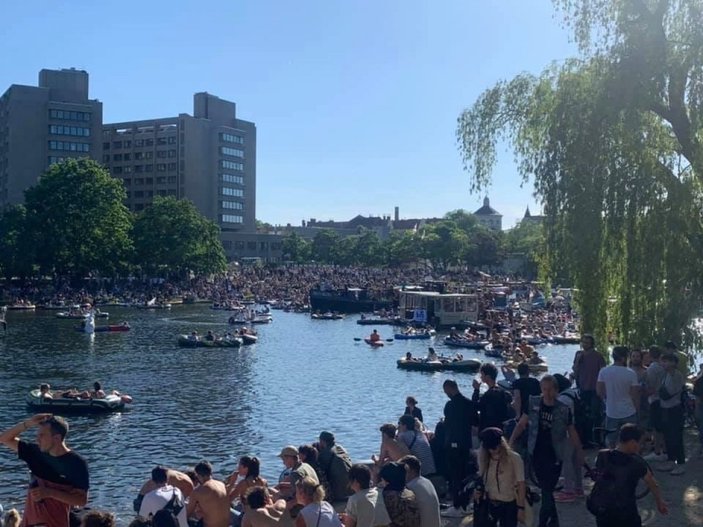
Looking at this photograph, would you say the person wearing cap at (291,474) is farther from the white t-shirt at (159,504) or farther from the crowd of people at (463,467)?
the white t-shirt at (159,504)

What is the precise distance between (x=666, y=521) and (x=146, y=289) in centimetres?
10310

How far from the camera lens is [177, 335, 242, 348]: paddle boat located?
59162 millimetres

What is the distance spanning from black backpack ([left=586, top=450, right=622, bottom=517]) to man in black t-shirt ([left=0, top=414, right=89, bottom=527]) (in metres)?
5.73

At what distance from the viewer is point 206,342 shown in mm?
59562

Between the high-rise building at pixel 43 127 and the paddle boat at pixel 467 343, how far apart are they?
328ft

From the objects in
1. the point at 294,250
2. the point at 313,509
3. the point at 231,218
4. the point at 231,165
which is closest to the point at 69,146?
the point at 231,165

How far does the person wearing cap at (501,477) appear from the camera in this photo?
9.53m

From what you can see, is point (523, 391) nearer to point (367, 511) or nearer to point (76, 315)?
point (367, 511)

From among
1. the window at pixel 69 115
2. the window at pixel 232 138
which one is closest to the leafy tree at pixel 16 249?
the window at pixel 69 115

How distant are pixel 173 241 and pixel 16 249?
75.6ft

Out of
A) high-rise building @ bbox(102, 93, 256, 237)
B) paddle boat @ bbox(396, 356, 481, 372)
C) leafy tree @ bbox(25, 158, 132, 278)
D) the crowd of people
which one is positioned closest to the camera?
the crowd of people

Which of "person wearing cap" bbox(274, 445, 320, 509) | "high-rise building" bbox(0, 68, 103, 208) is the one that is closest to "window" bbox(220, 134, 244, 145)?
"high-rise building" bbox(0, 68, 103, 208)

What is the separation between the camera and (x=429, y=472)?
541 inches

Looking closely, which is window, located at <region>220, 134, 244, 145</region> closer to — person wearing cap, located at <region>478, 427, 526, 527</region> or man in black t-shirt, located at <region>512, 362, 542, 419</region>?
man in black t-shirt, located at <region>512, 362, 542, 419</region>
